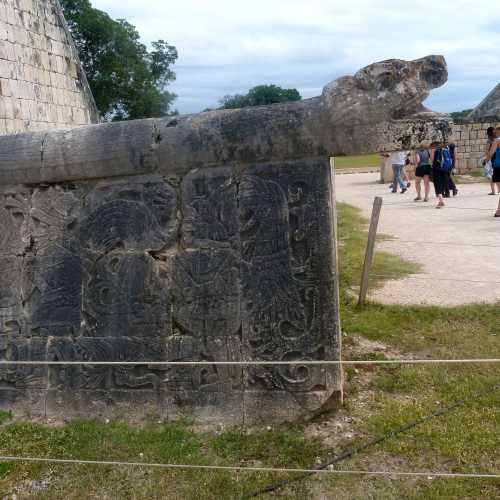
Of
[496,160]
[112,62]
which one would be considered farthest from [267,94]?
[496,160]

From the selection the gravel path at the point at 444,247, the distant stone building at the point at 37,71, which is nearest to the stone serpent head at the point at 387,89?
the gravel path at the point at 444,247

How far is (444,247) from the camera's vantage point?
8305 mm

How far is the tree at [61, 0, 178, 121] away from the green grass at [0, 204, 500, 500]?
3181cm

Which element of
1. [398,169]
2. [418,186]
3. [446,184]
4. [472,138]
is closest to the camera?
[418,186]

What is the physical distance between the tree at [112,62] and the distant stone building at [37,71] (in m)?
22.8

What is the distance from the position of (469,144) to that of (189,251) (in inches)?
792

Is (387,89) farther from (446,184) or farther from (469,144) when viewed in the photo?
(469,144)

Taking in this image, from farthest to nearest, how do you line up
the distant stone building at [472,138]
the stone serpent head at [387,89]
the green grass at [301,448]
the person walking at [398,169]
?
the distant stone building at [472,138], the person walking at [398,169], the stone serpent head at [387,89], the green grass at [301,448]

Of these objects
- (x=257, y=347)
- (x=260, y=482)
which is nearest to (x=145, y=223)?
(x=257, y=347)

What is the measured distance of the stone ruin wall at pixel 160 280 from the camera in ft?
11.5

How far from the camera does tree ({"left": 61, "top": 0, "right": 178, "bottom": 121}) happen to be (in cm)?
3238

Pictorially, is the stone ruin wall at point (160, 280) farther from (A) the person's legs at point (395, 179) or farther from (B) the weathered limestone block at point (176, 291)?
(A) the person's legs at point (395, 179)

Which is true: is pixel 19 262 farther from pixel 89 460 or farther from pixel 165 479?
pixel 165 479

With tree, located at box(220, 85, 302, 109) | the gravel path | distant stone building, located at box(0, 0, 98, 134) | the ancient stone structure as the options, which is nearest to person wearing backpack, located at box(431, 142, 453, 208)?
the gravel path
